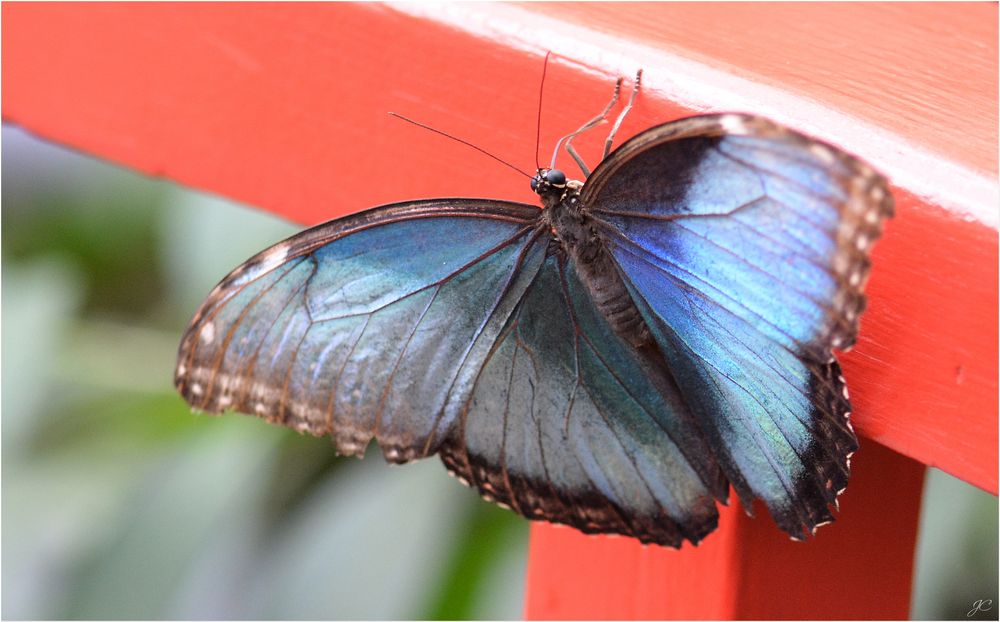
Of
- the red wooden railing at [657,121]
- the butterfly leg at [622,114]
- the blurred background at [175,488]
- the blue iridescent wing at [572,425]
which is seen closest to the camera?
the red wooden railing at [657,121]

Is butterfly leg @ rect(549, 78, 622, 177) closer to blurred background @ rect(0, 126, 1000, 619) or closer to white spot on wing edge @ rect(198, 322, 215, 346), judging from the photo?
white spot on wing edge @ rect(198, 322, 215, 346)

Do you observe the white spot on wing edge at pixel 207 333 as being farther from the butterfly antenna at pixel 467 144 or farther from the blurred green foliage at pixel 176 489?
the blurred green foliage at pixel 176 489

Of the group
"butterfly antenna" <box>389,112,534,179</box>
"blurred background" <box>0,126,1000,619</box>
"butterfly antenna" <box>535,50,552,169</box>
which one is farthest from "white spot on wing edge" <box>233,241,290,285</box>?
"blurred background" <box>0,126,1000,619</box>

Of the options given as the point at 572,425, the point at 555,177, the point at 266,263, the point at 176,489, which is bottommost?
the point at 176,489

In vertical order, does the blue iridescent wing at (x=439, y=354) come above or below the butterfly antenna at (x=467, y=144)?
below

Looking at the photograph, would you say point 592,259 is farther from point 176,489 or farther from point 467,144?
point 176,489

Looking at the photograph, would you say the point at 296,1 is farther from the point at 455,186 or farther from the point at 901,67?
the point at 901,67

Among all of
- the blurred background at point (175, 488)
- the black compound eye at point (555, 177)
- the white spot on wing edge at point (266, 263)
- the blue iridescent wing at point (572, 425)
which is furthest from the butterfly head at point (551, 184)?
the blurred background at point (175, 488)

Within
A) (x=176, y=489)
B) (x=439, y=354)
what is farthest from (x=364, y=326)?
(x=176, y=489)
